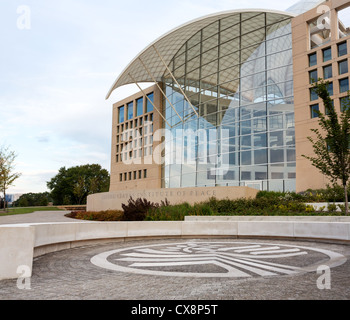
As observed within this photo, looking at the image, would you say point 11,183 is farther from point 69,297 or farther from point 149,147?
point 69,297

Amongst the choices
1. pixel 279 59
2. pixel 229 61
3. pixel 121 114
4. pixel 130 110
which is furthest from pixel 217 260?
pixel 121 114

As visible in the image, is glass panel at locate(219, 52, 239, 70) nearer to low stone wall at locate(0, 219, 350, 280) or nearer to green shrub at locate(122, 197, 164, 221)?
green shrub at locate(122, 197, 164, 221)

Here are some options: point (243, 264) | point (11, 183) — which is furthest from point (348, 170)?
point (11, 183)

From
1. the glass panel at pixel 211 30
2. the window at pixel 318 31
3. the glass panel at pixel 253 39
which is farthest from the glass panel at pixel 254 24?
the window at pixel 318 31

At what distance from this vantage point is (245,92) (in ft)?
105

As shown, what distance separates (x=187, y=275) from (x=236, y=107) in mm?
28159

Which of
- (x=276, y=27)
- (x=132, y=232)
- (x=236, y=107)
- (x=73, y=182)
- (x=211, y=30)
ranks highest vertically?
(x=211, y=30)

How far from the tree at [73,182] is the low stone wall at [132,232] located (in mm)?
63418

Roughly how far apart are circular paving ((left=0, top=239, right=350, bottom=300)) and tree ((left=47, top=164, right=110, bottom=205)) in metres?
67.3

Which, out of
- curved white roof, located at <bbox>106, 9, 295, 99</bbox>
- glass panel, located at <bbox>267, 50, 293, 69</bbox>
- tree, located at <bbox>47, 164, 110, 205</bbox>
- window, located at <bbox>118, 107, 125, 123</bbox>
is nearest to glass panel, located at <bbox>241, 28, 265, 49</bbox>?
curved white roof, located at <bbox>106, 9, 295, 99</bbox>

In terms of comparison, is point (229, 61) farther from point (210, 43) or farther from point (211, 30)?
point (211, 30)

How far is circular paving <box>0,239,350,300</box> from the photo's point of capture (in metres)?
4.40

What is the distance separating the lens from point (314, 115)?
27.2 m

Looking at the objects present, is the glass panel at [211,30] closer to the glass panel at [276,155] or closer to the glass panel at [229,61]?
the glass panel at [229,61]
